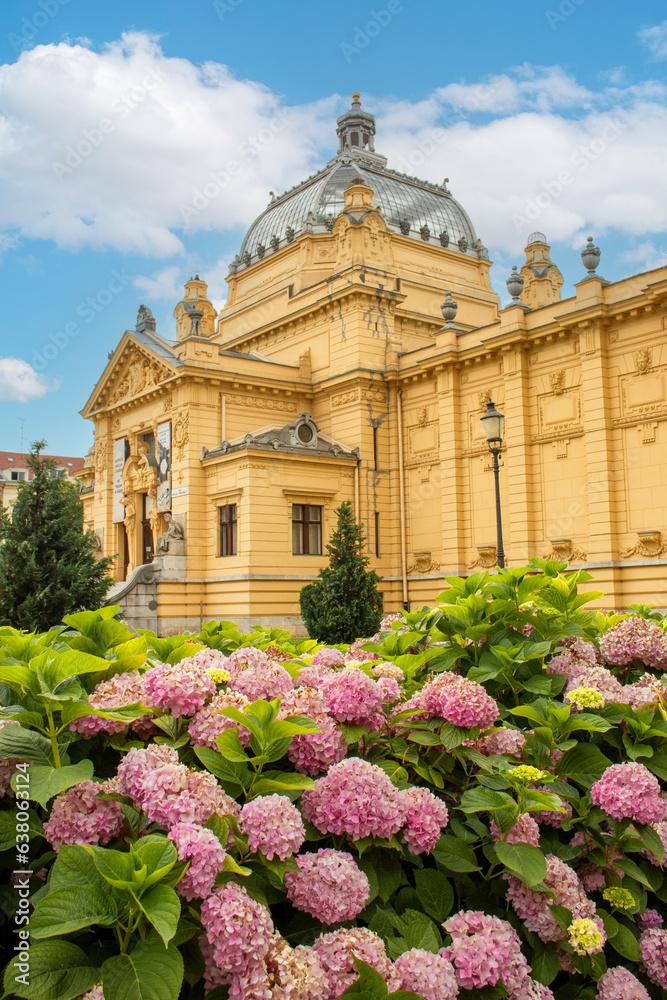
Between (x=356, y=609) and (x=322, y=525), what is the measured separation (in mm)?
6945

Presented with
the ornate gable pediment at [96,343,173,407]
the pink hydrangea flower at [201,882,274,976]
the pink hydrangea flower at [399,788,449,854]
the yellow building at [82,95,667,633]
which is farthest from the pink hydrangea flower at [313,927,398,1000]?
the ornate gable pediment at [96,343,173,407]

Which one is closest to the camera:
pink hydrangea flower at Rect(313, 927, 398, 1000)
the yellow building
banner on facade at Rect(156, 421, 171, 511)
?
pink hydrangea flower at Rect(313, 927, 398, 1000)

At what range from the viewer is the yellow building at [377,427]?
2298 centimetres

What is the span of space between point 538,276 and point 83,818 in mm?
31219

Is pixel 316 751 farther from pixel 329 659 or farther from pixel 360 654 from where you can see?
pixel 360 654

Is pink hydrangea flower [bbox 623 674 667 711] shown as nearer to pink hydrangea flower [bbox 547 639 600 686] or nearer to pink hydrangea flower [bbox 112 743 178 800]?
pink hydrangea flower [bbox 547 639 600 686]

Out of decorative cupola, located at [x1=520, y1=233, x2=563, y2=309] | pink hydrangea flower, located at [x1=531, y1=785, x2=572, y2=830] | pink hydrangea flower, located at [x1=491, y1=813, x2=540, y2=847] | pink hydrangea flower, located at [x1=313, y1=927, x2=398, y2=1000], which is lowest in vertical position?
pink hydrangea flower, located at [x1=313, y1=927, x2=398, y2=1000]

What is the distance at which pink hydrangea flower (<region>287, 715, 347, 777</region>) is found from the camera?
2984 millimetres

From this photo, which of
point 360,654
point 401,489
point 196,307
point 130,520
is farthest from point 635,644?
point 196,307

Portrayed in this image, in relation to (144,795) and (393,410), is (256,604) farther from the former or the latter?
(144,795)

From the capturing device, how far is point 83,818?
2.53 m

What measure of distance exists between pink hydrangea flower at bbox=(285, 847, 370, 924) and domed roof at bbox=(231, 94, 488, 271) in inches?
1385

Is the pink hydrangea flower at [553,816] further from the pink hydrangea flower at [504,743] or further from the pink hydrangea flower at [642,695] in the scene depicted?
the pink hydrangea flower at [642,695]

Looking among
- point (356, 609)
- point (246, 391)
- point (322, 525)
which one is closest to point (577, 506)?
point (356, 609)
